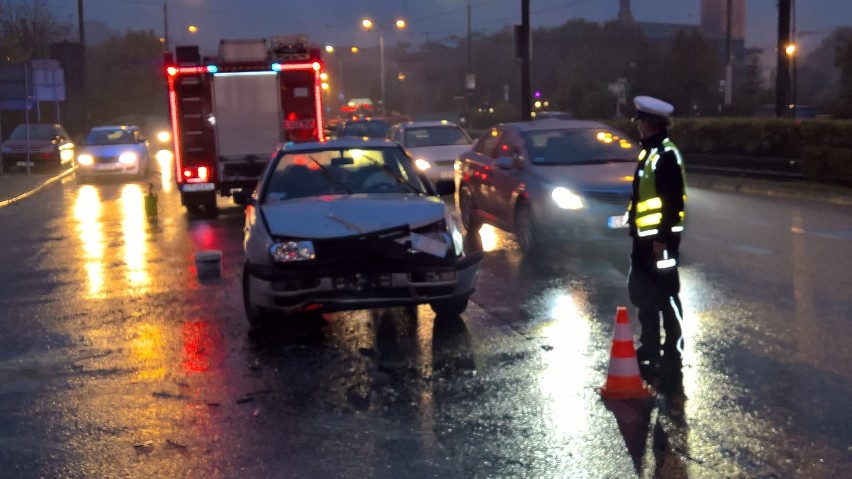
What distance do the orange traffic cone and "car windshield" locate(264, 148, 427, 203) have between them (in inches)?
143

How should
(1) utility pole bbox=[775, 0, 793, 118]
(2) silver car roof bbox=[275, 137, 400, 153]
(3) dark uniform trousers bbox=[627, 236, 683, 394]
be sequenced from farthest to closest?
1. (1) utility pole bbox=[775, 0, 793, 118]
2. (2) silver car roof bbox=[275, 137, 400, 153]
3. (3) dark uniform trousers bbox=[627, 236, 683, 394]

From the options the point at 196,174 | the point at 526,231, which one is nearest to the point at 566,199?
the point at 526,231

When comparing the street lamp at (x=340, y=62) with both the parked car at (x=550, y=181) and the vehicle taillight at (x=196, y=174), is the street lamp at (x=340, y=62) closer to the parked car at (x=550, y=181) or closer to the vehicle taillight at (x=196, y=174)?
the vehicle taillight at (x=196, y=174)

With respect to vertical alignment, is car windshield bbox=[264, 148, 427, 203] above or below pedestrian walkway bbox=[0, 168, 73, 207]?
above

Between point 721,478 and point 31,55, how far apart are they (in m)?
61.4

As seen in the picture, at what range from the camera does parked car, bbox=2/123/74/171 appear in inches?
1446

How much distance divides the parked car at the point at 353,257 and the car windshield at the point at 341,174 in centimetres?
35

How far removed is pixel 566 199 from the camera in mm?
13148

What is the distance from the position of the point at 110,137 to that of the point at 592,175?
2286 cm

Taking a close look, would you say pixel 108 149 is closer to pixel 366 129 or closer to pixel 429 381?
pixel 366 129

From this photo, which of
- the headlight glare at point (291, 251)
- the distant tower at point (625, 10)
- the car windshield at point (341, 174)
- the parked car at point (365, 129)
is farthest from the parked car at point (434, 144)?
the distant tower at point (625, 10)

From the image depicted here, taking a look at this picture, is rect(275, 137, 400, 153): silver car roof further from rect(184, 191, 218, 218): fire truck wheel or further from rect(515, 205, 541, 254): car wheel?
rect(184, 191, 218, 218): fire truck wheel

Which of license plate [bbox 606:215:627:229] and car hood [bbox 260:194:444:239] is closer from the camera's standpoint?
car hood [bbox 260:194:444:239]

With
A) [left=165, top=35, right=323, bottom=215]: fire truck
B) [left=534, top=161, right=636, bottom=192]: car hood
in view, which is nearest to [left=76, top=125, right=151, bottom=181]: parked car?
[left=165, top=35, right=323, bottom=215]: fire truck
